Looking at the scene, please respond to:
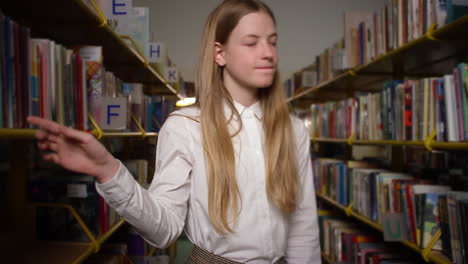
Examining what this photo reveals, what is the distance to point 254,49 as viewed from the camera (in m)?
1.12

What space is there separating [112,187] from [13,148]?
879 millimetres

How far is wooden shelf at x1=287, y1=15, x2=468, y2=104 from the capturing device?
4.74 feet

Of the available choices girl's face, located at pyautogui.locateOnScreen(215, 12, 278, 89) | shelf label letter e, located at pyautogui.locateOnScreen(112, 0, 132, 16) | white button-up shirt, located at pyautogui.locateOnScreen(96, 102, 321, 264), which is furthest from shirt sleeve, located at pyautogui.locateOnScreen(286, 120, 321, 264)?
shelf label letter e, located at pyautogui.locateOnScreen(112, 0, 132, 16)

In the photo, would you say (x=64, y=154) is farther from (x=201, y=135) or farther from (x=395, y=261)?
(x=395, y=261)

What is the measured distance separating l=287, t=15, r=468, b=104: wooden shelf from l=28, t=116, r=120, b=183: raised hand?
4.09ft

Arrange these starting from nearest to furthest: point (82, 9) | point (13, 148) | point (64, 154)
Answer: point (64, 154) → point (82, 9) → point (13, 148)

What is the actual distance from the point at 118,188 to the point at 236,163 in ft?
1.46

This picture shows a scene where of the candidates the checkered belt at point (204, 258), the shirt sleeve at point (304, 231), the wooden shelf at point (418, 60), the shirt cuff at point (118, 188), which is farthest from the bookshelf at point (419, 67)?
the shirt cuff at point (118, 188)

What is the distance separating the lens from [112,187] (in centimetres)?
78

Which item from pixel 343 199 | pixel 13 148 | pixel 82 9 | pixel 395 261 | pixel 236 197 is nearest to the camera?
pixel 236 197

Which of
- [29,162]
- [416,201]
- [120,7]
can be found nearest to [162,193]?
[29,162]

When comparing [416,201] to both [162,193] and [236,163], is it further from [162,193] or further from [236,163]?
[162,193]

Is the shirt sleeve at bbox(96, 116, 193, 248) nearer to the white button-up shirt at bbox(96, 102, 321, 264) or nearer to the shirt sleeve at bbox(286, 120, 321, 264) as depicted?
the white button-up shirt at bbox(96, 102, 321, 264)

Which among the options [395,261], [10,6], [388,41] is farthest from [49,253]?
[388,41]
